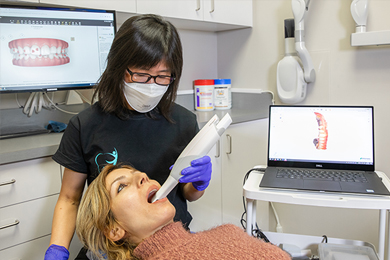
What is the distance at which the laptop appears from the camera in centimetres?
134

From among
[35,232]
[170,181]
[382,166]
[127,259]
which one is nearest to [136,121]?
[170,181]

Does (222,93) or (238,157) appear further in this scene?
(222,93)

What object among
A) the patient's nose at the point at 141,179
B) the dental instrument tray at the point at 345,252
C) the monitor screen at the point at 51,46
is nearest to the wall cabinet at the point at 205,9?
the monitor screen at the point at 51,46

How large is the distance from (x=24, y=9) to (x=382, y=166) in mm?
1892

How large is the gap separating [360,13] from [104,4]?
1.23m

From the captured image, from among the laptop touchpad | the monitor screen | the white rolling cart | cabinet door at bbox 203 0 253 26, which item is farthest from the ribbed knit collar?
cabinet door at bbox 203 0 253 26

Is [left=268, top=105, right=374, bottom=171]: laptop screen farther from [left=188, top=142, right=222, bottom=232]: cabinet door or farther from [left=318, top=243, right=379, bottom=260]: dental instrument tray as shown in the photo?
[left=188, top=142, right=222, bottom=232]: cabinet door

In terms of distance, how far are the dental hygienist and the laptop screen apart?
1.47 ft

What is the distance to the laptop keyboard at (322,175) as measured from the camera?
4.34 ft

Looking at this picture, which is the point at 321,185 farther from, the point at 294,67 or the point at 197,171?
the point at 294,67

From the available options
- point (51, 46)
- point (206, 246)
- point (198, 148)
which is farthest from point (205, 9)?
point (206, 246)

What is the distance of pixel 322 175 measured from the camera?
1370 mm

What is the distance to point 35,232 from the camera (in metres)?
1.36

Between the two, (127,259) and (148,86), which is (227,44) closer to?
(148,86)
